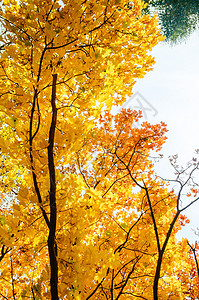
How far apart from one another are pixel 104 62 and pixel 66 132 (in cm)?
80

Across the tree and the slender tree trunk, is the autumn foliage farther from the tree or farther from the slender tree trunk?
the tree

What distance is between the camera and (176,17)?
1003cm

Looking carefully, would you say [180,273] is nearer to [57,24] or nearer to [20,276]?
[20,276]

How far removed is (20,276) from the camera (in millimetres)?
5004

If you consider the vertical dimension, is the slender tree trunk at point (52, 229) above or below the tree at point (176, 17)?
below

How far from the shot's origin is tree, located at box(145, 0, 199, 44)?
9.86m

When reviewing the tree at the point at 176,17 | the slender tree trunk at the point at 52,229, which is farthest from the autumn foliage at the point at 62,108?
the tree at the point at 176,17

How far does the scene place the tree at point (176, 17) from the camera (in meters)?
9.86

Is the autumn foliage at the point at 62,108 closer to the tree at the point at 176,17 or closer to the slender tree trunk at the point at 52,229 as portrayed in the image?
the slender tree trunk at the point at 52,229

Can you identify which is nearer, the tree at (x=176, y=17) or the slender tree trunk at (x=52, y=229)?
the slender tree trunk at (x=52, y=229)

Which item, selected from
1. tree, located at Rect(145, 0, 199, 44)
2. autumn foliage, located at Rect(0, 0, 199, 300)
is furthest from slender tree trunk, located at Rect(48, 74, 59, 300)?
tree, located at Rect(145, 0, 199, 44)

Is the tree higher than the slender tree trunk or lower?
higher

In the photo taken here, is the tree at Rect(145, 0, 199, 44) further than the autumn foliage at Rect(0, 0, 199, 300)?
Yes

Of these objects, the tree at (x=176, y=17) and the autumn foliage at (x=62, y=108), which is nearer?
the autumn foliage at (x=62, y=108)
